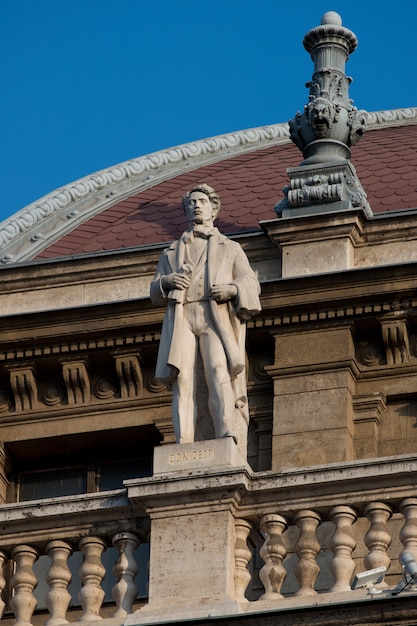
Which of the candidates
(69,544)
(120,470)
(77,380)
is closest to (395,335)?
(120,470)

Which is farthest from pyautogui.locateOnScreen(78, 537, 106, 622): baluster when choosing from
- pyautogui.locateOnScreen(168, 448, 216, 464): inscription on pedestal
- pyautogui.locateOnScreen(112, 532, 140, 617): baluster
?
pyautogui.locateOnScreen(168, 448, 216, 464): inscription on pedestal

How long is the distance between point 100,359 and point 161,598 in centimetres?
730

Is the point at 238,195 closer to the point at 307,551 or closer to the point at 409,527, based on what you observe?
the point at 307,551

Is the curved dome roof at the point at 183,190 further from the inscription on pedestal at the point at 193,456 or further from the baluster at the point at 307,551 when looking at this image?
the baluster at the point at 307,551

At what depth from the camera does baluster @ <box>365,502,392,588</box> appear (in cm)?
1947

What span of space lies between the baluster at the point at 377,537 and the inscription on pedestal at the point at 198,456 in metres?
1.12

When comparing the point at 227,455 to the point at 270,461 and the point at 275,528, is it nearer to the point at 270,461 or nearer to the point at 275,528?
the point at 275,528

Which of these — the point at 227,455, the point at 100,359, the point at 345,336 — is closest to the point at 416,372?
the point at 345,336

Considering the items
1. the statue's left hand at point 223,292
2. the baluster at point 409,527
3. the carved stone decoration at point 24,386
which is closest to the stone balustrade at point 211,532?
the baluster at point 409,527

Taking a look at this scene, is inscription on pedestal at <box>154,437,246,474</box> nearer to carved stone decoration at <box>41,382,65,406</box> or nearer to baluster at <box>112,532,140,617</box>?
baluster at <box>112,532,140,617</box>

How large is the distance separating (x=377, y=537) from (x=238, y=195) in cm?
1141

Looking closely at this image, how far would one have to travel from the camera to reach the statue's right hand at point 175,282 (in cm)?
2106

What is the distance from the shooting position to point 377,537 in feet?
64.2

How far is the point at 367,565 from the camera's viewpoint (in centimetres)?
1950
